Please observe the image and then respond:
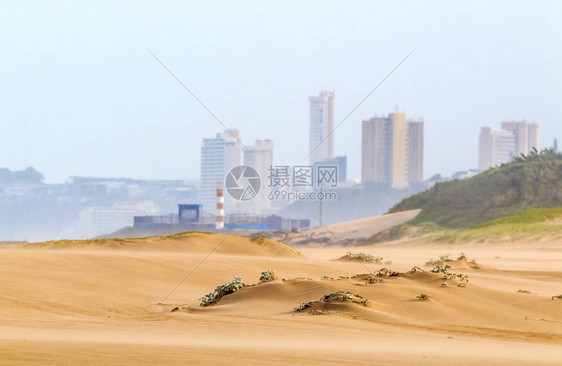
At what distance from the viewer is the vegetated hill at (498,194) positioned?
165 ft

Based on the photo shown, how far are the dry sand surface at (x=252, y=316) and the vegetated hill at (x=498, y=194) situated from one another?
1189 inches

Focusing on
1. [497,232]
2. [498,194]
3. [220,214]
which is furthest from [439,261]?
[220,214]

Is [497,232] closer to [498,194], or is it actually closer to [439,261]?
[498,194]

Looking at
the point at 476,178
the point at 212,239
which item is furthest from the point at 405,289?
the point at 476,178

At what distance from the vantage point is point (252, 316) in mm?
11117

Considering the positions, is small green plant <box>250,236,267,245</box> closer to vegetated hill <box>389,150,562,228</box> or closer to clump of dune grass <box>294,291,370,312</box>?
clump of dune grass <box>294,291,370,312</box>

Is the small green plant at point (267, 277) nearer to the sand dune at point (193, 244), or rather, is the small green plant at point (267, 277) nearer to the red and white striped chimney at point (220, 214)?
the sand dune at point (193, 244)

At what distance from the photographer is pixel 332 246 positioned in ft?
151

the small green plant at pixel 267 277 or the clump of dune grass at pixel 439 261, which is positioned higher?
the small green plant at pixel 267 277

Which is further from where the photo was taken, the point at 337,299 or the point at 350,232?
the point at 350,232

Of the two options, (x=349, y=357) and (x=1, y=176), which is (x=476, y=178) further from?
(x=1, y=176)

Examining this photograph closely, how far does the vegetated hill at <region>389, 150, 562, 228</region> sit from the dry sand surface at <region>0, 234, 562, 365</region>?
30203 millimetres

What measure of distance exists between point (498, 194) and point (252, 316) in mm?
44260

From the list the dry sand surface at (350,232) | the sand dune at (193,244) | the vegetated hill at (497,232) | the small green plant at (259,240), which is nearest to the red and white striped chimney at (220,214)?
the dry sand surface at (350,232)
